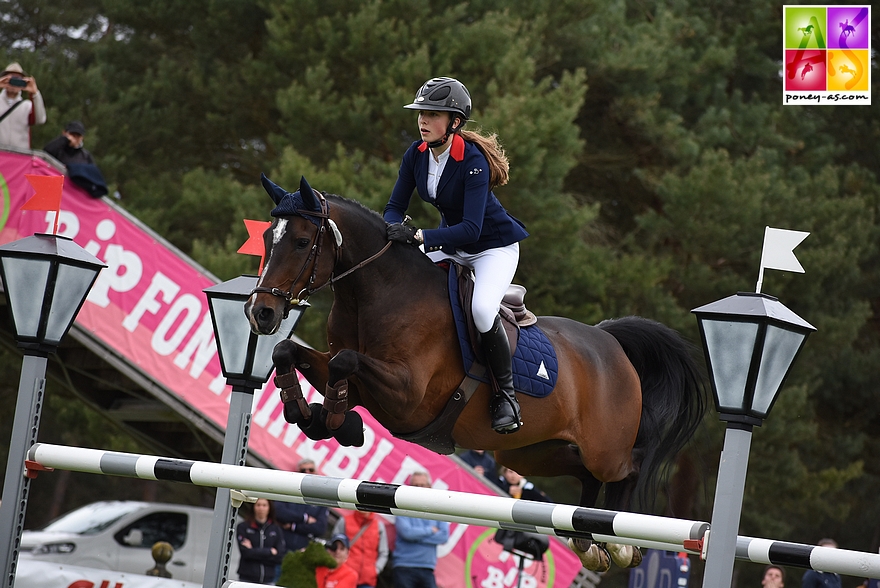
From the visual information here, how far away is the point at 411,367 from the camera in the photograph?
503 cm

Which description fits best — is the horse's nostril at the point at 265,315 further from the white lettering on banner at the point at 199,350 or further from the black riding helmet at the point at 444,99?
the white lettering on banner at the point at 199,350

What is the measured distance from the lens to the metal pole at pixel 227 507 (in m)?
5.43

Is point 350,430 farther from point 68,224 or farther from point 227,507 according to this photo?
point 68,224

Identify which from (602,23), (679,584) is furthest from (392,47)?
(679,584)

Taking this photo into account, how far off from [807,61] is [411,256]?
30.8 feet

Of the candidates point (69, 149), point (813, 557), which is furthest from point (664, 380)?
point (69, 149)

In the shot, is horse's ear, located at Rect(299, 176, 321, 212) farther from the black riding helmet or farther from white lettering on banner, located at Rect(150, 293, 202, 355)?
white lettering on banner, located at Rect(150, 293, 202, 355)

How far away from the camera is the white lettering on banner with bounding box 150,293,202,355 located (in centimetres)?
1029

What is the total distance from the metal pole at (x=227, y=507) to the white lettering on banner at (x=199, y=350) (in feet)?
14.8

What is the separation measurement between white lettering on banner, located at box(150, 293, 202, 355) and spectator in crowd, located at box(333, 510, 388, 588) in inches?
96.8

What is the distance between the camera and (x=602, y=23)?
1914 cm

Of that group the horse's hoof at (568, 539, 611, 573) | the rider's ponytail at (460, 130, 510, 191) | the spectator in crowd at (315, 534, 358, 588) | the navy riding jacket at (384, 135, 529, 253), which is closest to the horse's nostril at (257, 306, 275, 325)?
the navy riding jacket at (384, 135, 529, 253)

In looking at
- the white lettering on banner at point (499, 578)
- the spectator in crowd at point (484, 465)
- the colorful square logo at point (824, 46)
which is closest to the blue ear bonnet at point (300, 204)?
the white lettering on banner at point (499, 578)

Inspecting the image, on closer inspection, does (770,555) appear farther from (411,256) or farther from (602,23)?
(602,23)
